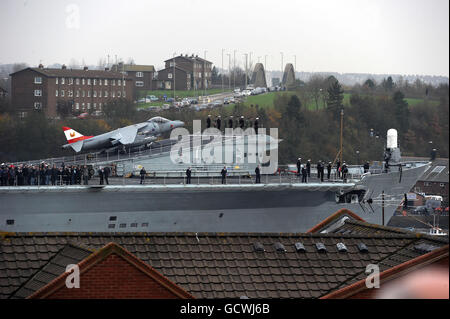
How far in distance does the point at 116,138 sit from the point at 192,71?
3209 centimetres

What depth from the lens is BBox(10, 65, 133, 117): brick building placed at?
5119 cm

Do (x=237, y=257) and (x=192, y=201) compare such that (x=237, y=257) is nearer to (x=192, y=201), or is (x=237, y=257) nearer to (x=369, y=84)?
(x=192, y=201)

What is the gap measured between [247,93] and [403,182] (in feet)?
119

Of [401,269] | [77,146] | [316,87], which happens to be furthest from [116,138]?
[316,87]

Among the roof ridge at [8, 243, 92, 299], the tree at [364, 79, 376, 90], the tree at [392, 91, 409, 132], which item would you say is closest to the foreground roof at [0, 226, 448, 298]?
the roof ridge at [8, 243, 92, 299]

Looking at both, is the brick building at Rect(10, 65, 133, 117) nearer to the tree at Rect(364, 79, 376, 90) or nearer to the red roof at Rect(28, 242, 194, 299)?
the tree at Rect(364, 79, 376, 90)

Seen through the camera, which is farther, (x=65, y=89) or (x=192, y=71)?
(x=192, y=71)

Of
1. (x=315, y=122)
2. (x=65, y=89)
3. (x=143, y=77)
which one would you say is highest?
(x=143, y=77)

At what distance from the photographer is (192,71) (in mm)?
69562

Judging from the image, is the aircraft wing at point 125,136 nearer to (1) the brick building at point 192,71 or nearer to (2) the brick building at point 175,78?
(1) the brick building at point 192,71
